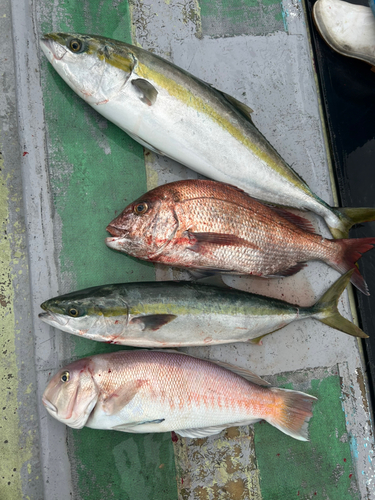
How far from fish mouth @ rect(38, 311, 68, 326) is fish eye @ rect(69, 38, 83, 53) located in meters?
1.73

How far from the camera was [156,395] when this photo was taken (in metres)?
2.37

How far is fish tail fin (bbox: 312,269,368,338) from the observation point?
2.80m

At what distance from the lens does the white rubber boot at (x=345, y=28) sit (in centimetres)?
322

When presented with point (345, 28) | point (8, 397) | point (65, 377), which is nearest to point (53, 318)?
point (65, 377)

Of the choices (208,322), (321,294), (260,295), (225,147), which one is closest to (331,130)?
(225,147)

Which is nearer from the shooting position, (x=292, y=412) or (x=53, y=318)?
(x=53, y=318)

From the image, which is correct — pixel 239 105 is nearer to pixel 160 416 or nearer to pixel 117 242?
pixel 117 242

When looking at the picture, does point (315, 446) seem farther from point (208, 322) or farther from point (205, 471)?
point (208, 322)

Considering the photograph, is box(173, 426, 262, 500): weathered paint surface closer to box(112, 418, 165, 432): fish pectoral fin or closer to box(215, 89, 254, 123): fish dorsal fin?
box(112, 418, 165, 432): fish pectoral fin

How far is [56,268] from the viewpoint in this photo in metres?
2.68

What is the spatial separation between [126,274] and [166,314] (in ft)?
1.67

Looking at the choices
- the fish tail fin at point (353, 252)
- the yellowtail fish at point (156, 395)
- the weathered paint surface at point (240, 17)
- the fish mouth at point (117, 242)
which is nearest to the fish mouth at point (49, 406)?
the yellowtail fish at point (156, 395)

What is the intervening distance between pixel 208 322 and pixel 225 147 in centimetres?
122

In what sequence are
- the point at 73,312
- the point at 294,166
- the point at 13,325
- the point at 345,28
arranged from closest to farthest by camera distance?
1. the point at 73,312
2. the point at 13,325
3. the point at 294,166
4. the point at 345,28
